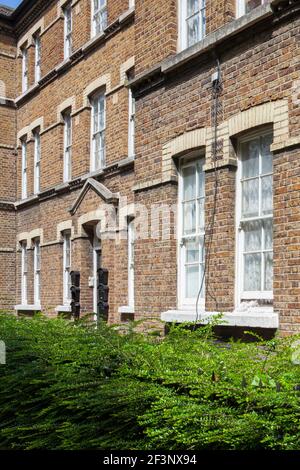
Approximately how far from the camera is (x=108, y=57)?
1587 cm

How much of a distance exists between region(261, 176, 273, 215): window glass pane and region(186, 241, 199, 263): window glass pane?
5.24ft

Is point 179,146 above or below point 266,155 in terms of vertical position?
above

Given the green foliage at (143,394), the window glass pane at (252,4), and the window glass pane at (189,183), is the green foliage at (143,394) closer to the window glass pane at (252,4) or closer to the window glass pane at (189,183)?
the window glass pane at (189,183)

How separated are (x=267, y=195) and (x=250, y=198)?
0.37m

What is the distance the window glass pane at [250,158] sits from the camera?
914 cm

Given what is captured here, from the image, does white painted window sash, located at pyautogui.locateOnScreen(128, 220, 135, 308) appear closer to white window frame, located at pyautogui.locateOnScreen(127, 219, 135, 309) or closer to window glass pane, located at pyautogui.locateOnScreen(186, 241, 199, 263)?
white window frame, located at pyautogui.locateOnScreen(127, 219, 135, 309)

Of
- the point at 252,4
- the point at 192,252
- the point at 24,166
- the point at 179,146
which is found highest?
the point at 252,4

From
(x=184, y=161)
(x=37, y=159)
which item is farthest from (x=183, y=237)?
(x=37, y=159)

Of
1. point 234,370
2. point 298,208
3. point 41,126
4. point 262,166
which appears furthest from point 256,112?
point 41,126

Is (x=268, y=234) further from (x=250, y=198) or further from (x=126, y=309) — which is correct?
(x=126, y=309)

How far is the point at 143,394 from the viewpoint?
3.74 meters

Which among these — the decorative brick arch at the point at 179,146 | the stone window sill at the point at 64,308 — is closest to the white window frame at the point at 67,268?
the stone window sill at the point at 64,308

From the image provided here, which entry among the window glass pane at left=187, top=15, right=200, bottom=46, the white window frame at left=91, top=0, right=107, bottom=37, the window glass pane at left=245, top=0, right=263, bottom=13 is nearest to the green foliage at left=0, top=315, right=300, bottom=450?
the window glass pane at left=245, top=0, right=263, bottom=13
